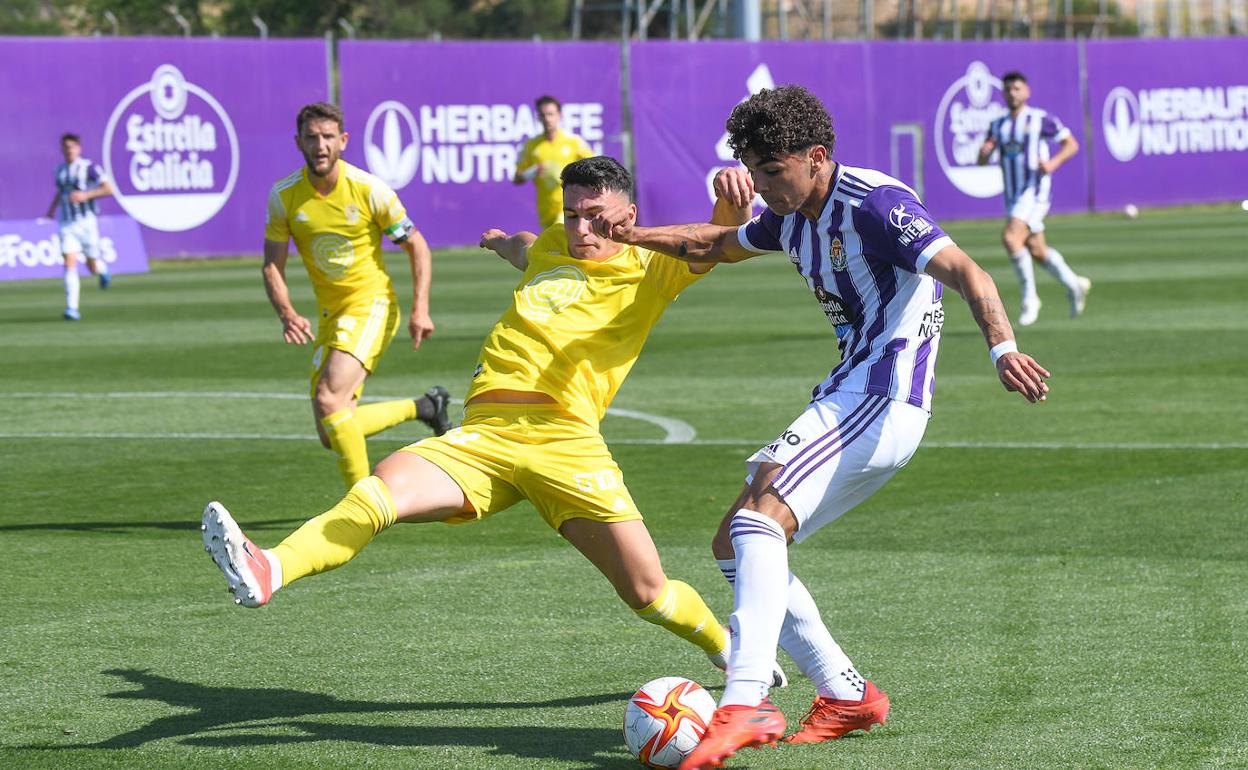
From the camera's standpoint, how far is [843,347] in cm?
576

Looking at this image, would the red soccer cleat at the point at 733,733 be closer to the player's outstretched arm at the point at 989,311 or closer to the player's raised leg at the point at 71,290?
the player's outstretched arm at the point at 989,311

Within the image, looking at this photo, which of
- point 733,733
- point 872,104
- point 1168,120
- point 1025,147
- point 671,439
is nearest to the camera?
point 733,733

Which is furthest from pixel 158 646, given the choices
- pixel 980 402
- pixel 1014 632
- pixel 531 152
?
pixel 531 152

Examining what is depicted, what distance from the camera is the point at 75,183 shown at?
2559cm

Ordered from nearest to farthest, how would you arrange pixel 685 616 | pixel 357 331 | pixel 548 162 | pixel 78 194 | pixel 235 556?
1. pixel 235 556
2. pixel 685 616
3. pixel 357 331
4. pixel 548 162
5. pixel 78 194

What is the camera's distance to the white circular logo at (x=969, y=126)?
1572 inches

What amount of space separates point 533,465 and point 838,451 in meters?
1.01

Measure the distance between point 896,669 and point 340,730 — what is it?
6.25 ft

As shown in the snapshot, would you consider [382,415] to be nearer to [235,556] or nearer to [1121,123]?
[235,556]

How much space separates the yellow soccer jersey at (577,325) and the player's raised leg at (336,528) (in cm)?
44

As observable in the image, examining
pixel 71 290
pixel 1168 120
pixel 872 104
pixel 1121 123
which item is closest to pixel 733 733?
pixel 71 290

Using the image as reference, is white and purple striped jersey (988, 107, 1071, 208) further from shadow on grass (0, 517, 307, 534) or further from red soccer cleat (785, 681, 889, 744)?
red soccer cleat (785, 681, 889, 744)

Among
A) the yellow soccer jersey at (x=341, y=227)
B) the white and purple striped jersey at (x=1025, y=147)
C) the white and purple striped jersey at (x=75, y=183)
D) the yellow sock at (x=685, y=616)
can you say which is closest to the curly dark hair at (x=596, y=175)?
the yellow sock at (x=685, y=616)

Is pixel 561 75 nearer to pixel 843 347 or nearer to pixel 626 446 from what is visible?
pixel 626 446
